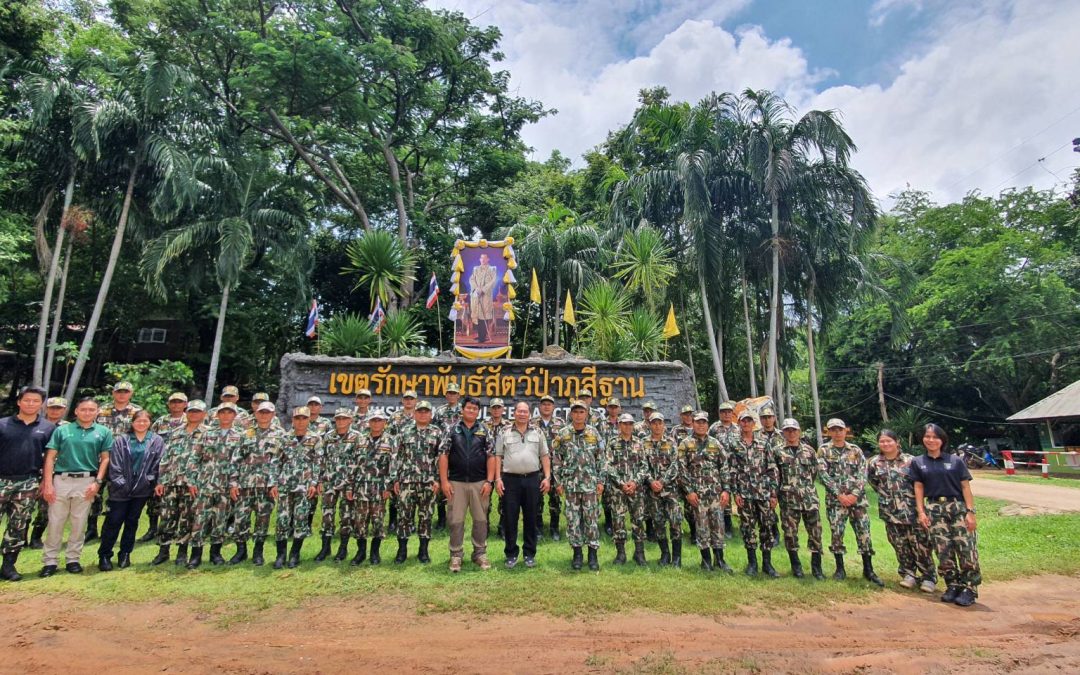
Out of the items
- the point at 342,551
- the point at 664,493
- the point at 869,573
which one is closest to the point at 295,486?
the point at 342,551

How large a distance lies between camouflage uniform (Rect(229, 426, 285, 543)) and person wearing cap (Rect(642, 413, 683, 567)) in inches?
148

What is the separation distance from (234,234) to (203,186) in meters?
1.63

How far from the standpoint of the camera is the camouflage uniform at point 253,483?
522cm

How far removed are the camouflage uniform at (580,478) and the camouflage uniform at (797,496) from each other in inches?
69.9

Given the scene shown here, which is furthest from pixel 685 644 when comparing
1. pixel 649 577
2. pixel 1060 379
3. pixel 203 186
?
pixel 1060 379

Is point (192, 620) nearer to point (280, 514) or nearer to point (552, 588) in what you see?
point (280, 514)

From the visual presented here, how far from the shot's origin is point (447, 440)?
515 centimetres

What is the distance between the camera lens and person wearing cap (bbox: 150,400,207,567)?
532 centimetres

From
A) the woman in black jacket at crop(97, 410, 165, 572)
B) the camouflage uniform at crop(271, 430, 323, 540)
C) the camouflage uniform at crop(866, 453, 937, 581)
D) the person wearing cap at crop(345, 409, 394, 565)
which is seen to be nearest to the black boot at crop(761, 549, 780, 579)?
the camouflage uniform at crop(866, 453, 937, 581)

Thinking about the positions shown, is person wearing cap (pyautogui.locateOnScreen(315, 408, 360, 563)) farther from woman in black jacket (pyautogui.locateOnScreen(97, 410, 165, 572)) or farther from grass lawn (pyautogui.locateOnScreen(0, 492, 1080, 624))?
woman in black jacket (pyautogui.locateOnScreen(97, 410, 165, 572))

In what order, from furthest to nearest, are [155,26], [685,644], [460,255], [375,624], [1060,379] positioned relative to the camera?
1. [1060,379]
2. [155,26]
3. [460,255]
4. [375,624]
5. [685,644]

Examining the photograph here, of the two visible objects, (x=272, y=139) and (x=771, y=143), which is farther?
(x=272, y=139)

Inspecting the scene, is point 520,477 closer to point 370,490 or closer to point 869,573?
point 370,490

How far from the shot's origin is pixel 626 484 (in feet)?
17.3
